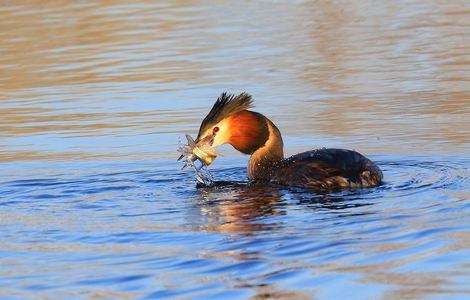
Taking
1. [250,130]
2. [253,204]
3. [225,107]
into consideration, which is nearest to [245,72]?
[250,130]

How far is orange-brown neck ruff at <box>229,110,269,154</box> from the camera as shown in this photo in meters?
8.87

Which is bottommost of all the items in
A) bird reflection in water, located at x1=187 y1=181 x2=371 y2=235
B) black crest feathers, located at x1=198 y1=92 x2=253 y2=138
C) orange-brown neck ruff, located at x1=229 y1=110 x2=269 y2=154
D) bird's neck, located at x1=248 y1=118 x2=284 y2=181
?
bird reflection in water, located at x1=187 y1=181 x2=371 y2=235

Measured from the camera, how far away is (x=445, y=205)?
7117mm

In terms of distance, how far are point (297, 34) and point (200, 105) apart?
4.59 m

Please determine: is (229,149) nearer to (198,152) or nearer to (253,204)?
(198,152)

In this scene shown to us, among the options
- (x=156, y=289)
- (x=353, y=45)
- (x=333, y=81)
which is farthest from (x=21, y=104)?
(x=156, y=289)

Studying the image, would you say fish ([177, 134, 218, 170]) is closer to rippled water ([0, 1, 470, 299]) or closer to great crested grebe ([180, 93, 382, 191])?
great crested grebe ([180, 93, 382, 191])

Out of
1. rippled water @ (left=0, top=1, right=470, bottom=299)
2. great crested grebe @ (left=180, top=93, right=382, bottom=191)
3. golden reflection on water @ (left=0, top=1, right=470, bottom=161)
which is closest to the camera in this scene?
rippled water @ (left=0, top=1, right=470, bottom=299)

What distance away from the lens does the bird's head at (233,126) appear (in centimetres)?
875

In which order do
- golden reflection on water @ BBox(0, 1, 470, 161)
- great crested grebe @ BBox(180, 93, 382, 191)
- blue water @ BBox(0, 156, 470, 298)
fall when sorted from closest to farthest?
blue water @ BBox(0, 156, 470, 298) → great crested grebe @ BBox(180, 93, 382, 191) → golden reflection on water @ BBox(0, 1, 470, 161)

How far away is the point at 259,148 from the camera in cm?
892

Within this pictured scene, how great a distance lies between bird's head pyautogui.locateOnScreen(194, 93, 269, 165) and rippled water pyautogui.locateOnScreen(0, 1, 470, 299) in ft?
0.97

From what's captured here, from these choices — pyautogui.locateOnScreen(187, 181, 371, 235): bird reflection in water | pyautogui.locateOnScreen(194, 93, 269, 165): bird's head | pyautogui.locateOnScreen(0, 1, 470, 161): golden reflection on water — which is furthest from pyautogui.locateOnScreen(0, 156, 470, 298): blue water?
pyautogui.locateOnScreen(0, 1, 470, 161): golden reflection on water

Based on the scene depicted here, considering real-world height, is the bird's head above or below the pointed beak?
above
